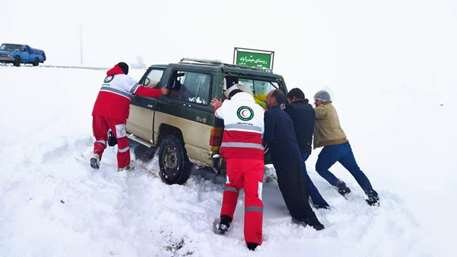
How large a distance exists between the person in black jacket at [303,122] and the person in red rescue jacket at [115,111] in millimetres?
2084

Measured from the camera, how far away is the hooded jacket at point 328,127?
6641mm

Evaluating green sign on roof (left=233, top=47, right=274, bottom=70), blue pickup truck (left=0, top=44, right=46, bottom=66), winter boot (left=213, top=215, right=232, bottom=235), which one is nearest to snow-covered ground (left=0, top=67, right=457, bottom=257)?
winter boot (left=213, top=215, right=232, bottom=235)

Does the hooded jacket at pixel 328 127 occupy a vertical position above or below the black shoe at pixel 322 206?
above

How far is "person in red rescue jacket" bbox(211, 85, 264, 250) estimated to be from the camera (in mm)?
4891

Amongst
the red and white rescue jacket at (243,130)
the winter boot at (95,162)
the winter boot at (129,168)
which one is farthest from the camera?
the winter boot at (129,168)

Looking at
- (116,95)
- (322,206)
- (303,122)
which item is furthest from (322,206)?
(116,95)

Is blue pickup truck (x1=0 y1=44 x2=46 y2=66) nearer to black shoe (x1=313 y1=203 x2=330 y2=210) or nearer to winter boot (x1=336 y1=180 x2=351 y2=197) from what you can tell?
winter boot (x1=336 y1=180 x2=351 y2=197)

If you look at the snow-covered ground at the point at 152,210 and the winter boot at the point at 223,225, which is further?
the winter boot at the point at 223,225

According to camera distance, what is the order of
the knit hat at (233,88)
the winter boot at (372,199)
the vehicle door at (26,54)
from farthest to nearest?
the vehicle door at (26,54), the winter boot at (372,199), the knit hat at (233,88)

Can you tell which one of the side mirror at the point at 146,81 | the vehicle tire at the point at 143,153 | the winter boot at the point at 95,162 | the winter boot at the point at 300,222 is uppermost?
the side mirror at the point at 146,81

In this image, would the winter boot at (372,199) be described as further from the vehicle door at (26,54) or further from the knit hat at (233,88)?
the vehicle door at (26,54)

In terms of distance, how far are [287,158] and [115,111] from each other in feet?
9.85

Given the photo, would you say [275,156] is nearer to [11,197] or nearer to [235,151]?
[235,151]

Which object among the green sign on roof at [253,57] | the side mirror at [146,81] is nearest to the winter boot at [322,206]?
the side mirror at [146,81]
